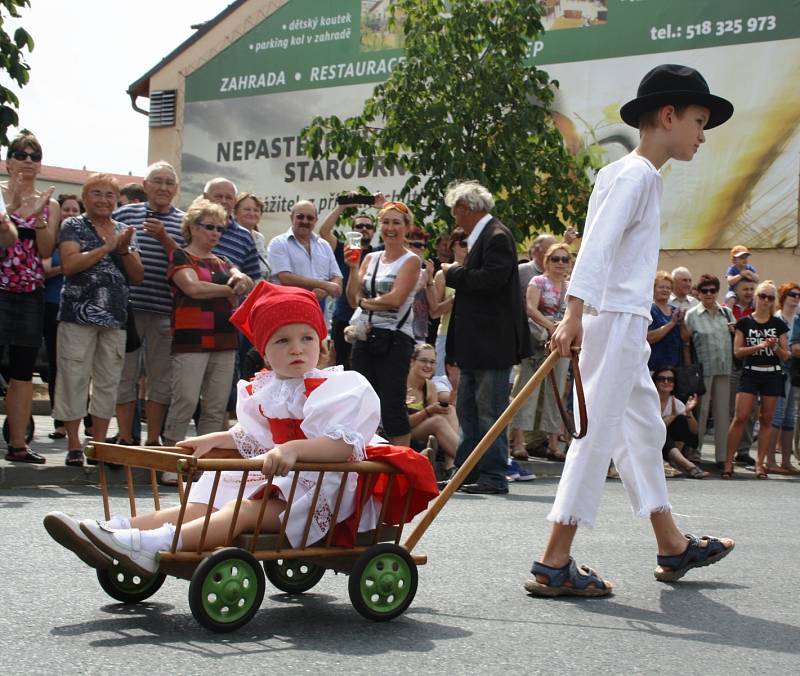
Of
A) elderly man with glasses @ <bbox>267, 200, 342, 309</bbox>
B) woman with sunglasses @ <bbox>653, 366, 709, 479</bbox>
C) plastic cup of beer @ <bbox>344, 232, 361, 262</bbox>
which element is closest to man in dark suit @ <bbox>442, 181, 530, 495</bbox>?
plastic cup of beer @ <bbox>344, 232, 361, 262</bbox>

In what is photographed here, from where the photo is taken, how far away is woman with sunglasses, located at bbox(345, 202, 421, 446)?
9.58m

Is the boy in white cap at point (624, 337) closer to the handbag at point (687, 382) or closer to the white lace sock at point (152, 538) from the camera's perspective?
the white lace sock at point (152, 538)

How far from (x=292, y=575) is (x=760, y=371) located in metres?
9.30

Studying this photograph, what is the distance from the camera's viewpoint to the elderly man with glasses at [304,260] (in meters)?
10.8

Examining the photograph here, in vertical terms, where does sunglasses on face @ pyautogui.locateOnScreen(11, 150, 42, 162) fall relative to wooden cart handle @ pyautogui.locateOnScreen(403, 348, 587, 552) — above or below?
above

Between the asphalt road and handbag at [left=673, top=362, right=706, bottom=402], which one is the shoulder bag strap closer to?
the asphalt road

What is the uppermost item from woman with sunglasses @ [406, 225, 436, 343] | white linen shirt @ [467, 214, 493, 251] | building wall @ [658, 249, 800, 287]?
building wall @ [658, 249, 800, 287]

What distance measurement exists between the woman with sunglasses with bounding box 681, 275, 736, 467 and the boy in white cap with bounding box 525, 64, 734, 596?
8158mm

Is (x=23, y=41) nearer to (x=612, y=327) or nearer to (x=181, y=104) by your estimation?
(x=612, y=327)

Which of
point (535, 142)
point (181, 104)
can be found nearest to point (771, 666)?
point (535, 142)

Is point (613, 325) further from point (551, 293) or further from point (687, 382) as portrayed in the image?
point (687, 382)

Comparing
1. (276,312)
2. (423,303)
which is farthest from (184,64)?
(276,312)

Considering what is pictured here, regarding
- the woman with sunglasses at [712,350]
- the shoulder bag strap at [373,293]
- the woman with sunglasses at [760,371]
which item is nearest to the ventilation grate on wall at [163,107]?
the woman with sunglasses at [712,350]

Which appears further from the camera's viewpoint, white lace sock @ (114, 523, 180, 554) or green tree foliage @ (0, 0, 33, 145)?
green tree foliage @ (0, 0, 33, 145)
